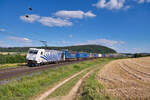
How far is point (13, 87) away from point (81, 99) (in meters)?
5.55

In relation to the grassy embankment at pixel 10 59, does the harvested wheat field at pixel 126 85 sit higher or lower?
lower

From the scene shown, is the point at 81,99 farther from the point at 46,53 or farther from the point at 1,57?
the point at 1,57

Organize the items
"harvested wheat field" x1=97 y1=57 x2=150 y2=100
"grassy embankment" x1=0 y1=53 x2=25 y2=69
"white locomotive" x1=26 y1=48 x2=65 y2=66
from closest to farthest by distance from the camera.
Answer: "harvested wheat field" x1=97 y1=57 x2=150 y2=100
"white locomotive" x1=26 y1=48 x2=65 y2=66
"grassy embankment" x1=0 y1=53 x2=25 y2=69

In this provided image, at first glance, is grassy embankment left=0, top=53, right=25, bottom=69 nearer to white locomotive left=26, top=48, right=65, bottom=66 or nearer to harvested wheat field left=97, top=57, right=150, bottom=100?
white locomotive left=26, top=48, right=65, bottom=66

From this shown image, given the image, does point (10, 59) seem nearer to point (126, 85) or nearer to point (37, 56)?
point (37, 56)

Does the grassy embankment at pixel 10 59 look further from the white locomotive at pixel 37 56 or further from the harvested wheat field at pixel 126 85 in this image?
the harvested wheat field at pixel 126 85

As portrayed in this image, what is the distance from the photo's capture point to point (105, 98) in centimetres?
838

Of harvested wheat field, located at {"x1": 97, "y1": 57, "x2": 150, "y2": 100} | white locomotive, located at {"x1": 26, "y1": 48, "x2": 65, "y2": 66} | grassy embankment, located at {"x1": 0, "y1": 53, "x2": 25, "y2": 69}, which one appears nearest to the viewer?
harvested wheat field, located at {"x1": 97, "y1": 57, "x2": 150, "y2": 100}

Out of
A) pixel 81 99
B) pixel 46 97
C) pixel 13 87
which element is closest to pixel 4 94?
pixel 13 87

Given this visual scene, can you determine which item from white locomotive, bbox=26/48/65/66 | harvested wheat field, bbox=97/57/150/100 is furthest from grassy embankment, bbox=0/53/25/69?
harvested wheat field, bbox=97/57/150/100

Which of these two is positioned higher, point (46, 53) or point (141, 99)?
point (46, 53)

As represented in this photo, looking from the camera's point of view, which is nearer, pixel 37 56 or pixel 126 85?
Answer: pixel 126 85

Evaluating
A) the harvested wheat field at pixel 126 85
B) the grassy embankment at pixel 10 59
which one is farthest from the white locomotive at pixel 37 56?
the grassy embankment at pixel 10 59

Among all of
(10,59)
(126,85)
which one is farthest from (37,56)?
(10,59)
